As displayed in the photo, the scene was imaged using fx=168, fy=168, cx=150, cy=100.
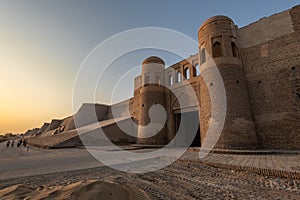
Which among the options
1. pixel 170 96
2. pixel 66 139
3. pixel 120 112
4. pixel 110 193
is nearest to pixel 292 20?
pixel 170 96

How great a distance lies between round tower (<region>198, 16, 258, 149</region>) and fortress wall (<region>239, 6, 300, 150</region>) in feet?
2.31

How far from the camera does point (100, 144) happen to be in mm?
18297

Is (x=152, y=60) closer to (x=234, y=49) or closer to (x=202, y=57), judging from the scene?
(x=202, y=57)

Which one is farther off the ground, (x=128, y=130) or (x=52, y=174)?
(x=128, y=130)

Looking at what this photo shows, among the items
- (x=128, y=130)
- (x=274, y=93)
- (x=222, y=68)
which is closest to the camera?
(x=274, y=93)

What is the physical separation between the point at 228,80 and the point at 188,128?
789 centimetres

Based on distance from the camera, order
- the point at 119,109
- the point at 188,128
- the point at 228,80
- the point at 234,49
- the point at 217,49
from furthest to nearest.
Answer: the point at 119,109, the point at 188,128, the point at 217,49, the point at 234,49, the point at 228,80

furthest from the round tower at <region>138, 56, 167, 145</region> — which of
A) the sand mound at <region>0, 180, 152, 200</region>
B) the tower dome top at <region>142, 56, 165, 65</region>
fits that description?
the sand mound at <region>0, 180, 152, 200</region>

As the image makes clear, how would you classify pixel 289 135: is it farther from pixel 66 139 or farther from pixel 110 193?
pixel 66 139

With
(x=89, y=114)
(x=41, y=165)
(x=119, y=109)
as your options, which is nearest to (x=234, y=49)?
(x=41, y=165)

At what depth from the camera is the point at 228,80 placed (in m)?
10.9

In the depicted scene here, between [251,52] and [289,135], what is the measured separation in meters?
5.83

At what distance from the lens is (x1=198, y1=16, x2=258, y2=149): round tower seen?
33.0ft

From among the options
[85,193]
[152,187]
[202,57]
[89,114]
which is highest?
[202,57]
